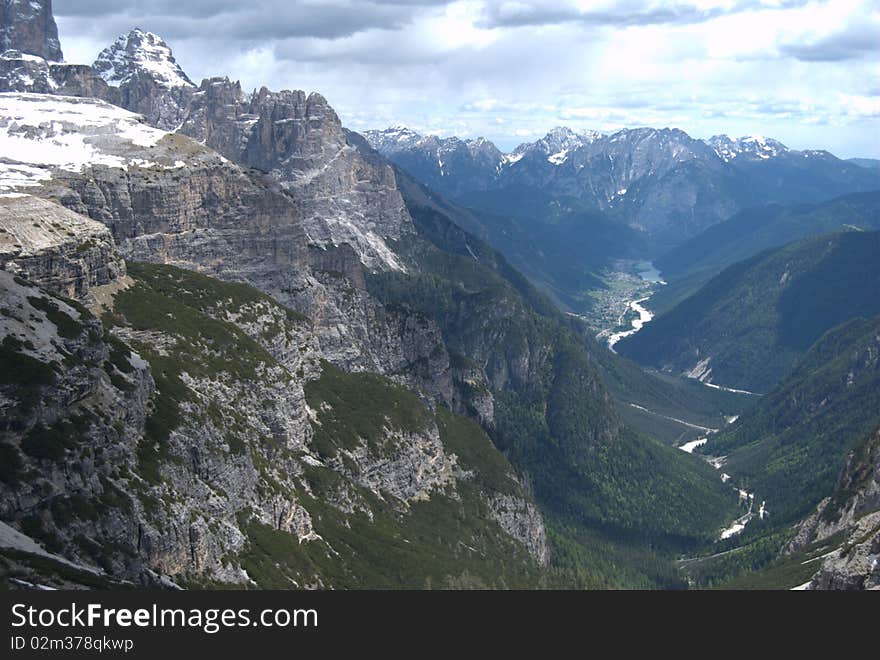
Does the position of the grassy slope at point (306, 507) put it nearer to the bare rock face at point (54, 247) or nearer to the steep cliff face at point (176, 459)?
the steep cliff face at point (176, 459)

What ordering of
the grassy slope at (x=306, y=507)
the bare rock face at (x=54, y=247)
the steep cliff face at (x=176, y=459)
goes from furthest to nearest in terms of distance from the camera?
the bare rock face at (x=54, y=247) < the grassy slope at (x=306, y=507) < the steep cliff face at (x=176, y=459)

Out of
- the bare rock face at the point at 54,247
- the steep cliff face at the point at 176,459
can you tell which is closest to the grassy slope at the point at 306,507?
the steep cliff face at the point at 176,459

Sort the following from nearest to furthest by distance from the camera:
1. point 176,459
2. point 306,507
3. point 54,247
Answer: point 176,459, point 54,247, point 306,507

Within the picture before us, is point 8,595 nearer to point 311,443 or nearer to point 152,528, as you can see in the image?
point 152,528

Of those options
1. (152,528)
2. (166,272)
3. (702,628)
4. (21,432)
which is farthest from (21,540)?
(166,272)

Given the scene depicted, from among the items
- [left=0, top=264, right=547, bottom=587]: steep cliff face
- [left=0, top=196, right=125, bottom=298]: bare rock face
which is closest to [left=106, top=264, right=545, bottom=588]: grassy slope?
[left=0, top=264, right=547, bottom=587]: steep cliff face

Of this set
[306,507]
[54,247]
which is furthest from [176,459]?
[54,247]

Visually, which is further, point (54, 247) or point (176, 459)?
point (54, 247)

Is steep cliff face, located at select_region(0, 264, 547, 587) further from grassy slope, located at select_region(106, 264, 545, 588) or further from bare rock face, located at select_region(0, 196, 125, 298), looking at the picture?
bare rock face, located at select_region(0, 196, 125, 298)

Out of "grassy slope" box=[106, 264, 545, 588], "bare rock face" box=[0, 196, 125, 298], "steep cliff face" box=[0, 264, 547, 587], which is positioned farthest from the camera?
"bare rock face" box=[0, 196, 125, 298]

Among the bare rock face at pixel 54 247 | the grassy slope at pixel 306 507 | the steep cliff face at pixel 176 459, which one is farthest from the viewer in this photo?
the bare rock face at pixel 54 247

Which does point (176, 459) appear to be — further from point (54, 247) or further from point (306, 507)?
point (54, 247)
